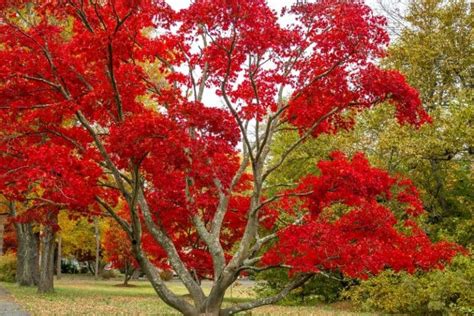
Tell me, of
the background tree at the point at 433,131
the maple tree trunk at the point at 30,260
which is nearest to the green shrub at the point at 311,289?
the background tree at the point at 433,131

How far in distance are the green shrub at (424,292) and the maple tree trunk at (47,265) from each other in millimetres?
13285

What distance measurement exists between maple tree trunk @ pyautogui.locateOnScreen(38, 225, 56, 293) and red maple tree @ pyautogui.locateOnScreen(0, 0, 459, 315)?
13923 millimetres

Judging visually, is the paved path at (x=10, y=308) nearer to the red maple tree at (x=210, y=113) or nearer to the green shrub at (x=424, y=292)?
the red maple tree at (x=210, y=113)

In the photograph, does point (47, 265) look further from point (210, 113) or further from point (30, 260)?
point (210, 113)

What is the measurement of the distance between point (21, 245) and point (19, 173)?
2351 centimetres

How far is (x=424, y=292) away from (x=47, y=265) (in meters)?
16.5

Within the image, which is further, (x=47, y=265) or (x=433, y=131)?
(x=47, y=265)

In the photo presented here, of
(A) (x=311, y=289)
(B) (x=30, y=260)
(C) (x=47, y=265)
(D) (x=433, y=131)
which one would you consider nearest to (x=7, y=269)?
(B) (x=30, y=260)

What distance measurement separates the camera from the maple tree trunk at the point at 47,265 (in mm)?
24188

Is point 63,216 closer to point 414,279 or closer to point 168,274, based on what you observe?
point 168,274

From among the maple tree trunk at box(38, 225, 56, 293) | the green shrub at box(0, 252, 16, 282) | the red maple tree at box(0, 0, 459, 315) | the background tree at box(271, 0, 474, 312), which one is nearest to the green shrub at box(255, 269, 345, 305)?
the background tree at box(271, 0, 474, 312)

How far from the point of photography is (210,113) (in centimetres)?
1009

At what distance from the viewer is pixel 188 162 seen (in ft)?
34.5

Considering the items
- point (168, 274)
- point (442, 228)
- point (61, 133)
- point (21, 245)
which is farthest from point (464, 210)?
point (168, 274)
